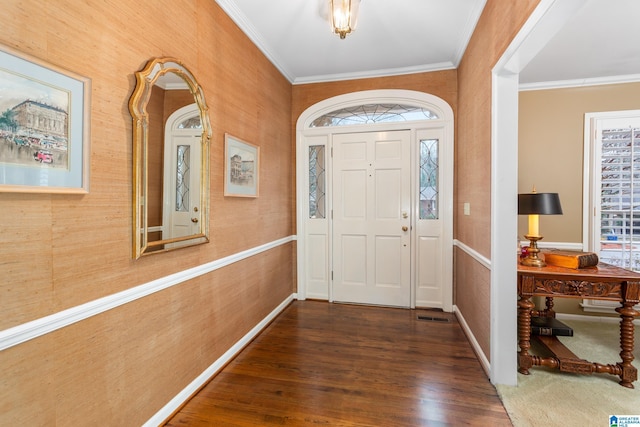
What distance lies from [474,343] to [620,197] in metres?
2.34

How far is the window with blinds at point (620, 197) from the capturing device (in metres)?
3.17

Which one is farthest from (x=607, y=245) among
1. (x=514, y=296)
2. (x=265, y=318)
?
(x=265, y=318)

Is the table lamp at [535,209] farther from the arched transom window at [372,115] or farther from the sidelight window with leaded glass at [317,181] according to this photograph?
the sidelight window with leaded glass at [317,181]

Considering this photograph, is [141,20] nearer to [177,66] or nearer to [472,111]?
[177,66]

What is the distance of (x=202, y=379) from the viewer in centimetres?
209

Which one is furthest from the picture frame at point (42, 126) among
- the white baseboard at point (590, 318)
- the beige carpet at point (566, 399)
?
the white baseboard at point (590, 318)

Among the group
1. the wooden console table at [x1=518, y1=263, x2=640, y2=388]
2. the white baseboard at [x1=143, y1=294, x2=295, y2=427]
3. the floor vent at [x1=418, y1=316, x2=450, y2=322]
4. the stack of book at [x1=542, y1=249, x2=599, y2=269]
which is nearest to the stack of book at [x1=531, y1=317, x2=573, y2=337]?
the wooden console table at [x1=518, y1=263, x2=640, y2=388]

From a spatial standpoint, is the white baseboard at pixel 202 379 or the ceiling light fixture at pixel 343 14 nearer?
the white baseboard at pixel 202 379

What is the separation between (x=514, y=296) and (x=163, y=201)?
229 cm

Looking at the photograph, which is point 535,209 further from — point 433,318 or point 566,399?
point 433,318

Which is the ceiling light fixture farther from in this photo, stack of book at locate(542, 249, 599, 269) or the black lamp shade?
stack of book at locate(542, 249, 599, 269)

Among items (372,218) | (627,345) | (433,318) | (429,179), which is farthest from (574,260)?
(372,218)

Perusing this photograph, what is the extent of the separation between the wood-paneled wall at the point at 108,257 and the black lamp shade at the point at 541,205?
2.26 meters

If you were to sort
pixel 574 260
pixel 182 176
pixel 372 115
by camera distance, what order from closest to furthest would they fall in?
1. pixel 182 176
2. pixel 574 260
3. pixel 372 115
